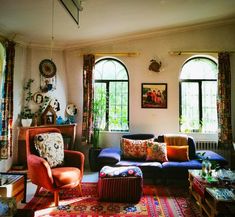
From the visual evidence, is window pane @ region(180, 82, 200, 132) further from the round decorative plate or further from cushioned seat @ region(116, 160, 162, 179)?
the round decorative plate

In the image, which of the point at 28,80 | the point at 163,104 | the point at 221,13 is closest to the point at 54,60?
the point at 28,80

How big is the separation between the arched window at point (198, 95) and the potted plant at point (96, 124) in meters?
1.87

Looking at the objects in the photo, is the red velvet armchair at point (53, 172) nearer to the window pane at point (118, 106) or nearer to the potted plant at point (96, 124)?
the potted plant at point (96, 124)

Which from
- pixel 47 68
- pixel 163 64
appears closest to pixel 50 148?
pixel 47 68

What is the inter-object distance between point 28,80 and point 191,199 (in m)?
4.05

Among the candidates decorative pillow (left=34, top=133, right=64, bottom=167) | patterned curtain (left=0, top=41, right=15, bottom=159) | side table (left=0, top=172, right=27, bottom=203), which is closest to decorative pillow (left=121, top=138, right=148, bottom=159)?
decorative pillow (left=34, top=133, right=64, bottom=167)

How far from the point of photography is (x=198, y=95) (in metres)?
5.23

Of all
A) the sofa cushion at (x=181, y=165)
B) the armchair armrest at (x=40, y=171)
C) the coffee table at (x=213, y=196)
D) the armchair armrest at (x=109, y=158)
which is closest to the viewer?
the coffee table at (x=213, y=196)

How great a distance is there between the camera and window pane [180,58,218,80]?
5.21m

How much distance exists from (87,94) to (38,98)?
3.61 feet

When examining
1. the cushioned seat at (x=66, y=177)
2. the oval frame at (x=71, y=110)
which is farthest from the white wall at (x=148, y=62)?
the cushioned seat at (x=66, y=177)

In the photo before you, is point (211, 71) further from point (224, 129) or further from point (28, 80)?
point (28, 80)

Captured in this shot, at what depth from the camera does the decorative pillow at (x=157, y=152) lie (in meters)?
4.05

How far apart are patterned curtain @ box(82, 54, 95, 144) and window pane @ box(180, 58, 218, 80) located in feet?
6.97
